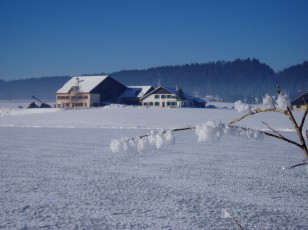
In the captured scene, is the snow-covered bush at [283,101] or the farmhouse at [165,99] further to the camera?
the farmhouse at [165,99]

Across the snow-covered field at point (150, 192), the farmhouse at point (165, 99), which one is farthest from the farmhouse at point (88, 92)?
the snow-covered field at point (150, 192)

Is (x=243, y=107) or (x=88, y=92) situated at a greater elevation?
(x=88, y=92)

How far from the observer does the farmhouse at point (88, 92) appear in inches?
2432

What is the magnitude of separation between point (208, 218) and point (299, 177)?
4673 millimetres

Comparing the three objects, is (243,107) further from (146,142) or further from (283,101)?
(146,142)

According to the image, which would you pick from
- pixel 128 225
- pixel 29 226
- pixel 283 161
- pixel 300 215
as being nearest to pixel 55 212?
pixel 29 226

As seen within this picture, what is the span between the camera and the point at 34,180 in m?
9.18

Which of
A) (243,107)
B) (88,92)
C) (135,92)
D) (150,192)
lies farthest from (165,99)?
(243,107)

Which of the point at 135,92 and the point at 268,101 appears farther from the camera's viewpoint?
the point at 135,92

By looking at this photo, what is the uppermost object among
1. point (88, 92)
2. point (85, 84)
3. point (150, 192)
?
point (85, 84)

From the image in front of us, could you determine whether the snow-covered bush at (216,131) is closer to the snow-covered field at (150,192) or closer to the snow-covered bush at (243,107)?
the snow-covered bush at (243,107)

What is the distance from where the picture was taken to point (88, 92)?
2395 inches

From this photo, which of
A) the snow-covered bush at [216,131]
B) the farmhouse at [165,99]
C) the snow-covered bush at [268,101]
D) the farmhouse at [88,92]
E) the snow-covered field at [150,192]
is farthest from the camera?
the farmhouse at [165,99]

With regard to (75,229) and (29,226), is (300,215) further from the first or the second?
(29,226)
